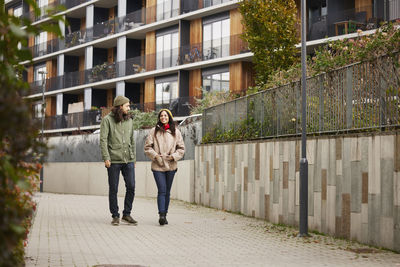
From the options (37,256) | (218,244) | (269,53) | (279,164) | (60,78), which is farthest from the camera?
(60,78)

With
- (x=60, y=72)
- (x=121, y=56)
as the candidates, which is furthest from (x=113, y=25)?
(x=60, y=72)

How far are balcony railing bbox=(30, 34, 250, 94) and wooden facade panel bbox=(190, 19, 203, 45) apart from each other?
15.2 inches

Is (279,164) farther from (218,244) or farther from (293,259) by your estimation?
(293,259)

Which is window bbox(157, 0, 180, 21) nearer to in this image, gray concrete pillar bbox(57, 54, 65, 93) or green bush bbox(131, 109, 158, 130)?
green bush bbox(131, 109, 158, 130)

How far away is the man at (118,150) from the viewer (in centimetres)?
1090

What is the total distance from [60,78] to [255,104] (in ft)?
122

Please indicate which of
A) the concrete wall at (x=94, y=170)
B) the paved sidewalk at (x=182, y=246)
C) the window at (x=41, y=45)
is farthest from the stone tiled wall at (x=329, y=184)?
the window at (x=41, y=45)

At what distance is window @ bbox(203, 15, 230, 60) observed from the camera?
35688mm

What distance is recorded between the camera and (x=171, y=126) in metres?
11.6

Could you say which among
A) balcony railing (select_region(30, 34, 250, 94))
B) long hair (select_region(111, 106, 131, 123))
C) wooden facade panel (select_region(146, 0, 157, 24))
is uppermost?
wooden facade panel (select_region(146, 0, 157, 24))

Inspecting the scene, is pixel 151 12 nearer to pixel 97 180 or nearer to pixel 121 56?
pixel 121 56

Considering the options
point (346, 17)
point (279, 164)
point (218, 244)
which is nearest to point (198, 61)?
point (346, 17)

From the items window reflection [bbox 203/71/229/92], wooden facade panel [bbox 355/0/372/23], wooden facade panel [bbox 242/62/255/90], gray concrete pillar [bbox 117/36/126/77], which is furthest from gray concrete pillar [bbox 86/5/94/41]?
wooden facade panel [bbox 355/0/372/23]

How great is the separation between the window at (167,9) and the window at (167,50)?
3.75ft
